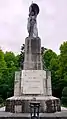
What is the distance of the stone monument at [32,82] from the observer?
12.5 meters

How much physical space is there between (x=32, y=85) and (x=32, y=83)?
0.12 m

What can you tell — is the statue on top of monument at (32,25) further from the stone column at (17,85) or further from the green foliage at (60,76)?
the green foliage at (60,76)

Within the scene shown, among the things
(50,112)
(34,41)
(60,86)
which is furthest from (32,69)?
(60,86)

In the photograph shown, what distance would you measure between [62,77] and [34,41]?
20.4 meters

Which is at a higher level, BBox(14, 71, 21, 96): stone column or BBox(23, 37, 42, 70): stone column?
BBox(23, 37, 42, 70): stone column

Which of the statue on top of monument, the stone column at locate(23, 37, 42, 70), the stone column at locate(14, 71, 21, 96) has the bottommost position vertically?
the stone column at locate(14, 71, 21, 96)

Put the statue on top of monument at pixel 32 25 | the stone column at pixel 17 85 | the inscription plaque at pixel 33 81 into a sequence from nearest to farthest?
the inscription plaque at pixel 33 81 → the stone column at pixel 17 85 → the statue on top of monument at pixel 32 25

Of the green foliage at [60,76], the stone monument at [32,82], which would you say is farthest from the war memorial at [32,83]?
the green foliage at [60,76]

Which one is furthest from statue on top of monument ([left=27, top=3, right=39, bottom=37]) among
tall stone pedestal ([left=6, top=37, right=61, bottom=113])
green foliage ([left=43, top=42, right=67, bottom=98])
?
green foliage ([left=43, top=42, right=67, bottom=98])

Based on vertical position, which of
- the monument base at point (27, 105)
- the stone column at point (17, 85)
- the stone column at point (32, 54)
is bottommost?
the monument base at point (27, 105)

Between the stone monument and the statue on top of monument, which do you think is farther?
the statue on top of monument

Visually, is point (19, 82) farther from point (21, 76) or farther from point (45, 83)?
point (45, 83)

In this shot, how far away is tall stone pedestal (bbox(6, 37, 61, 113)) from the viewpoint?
12461mm

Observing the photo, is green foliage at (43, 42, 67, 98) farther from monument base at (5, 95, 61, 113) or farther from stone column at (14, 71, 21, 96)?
monument base at (5, 95, 61, 113)
